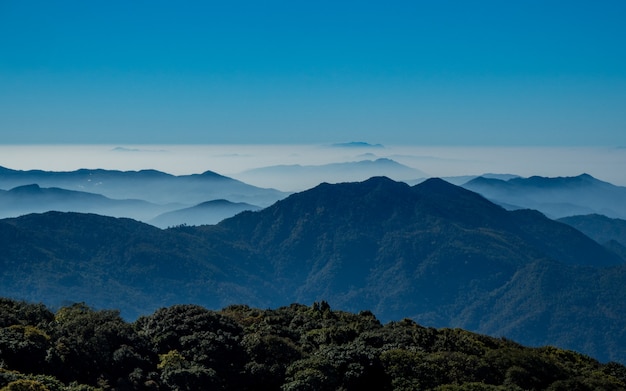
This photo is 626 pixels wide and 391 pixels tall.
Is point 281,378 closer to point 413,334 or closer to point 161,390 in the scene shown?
point 161,390

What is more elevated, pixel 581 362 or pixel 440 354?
pixel 440 354

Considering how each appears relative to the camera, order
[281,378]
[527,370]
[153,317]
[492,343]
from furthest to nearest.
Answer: [492,343] < [153,317] < [527,370] < [281,378]

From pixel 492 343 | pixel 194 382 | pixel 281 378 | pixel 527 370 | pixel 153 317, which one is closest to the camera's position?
pixel 194 382

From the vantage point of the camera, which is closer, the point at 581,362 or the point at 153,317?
the point at 153,317

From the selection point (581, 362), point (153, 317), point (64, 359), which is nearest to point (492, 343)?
point (581, 362)

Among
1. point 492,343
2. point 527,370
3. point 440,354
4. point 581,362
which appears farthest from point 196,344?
point 581,362

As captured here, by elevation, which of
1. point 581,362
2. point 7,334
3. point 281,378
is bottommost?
point 581,362

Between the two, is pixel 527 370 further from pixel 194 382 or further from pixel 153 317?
pixel 153 317
